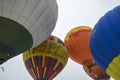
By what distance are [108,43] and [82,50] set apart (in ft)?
14.7

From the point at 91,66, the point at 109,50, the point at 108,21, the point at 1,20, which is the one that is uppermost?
the point at 1,20

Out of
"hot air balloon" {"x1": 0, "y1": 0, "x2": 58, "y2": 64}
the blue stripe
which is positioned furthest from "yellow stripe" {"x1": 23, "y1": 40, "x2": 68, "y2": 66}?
the blue stripe

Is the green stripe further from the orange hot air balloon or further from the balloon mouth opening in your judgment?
the orange hot air balloon

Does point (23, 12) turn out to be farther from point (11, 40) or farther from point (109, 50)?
point (109, 50)

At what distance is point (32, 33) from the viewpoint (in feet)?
35.6

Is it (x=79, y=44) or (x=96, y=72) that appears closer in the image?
(x=96, y=72)

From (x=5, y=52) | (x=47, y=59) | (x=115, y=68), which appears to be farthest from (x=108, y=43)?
(x=47, y=59)

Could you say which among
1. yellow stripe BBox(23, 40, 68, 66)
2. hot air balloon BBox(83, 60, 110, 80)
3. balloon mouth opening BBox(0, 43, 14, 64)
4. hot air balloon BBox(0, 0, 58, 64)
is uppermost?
hot air balloon BBox(0, 0, 58, 64)

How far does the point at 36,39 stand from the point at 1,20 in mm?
1580

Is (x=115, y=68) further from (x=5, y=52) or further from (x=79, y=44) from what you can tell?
(x=79, y=44)

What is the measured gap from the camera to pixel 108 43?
33.2 feet

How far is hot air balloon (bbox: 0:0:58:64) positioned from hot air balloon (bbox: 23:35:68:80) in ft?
7.69

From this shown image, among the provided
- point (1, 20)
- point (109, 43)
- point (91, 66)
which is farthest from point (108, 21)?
point (91, 66)

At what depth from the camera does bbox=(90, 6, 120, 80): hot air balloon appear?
391 inches
